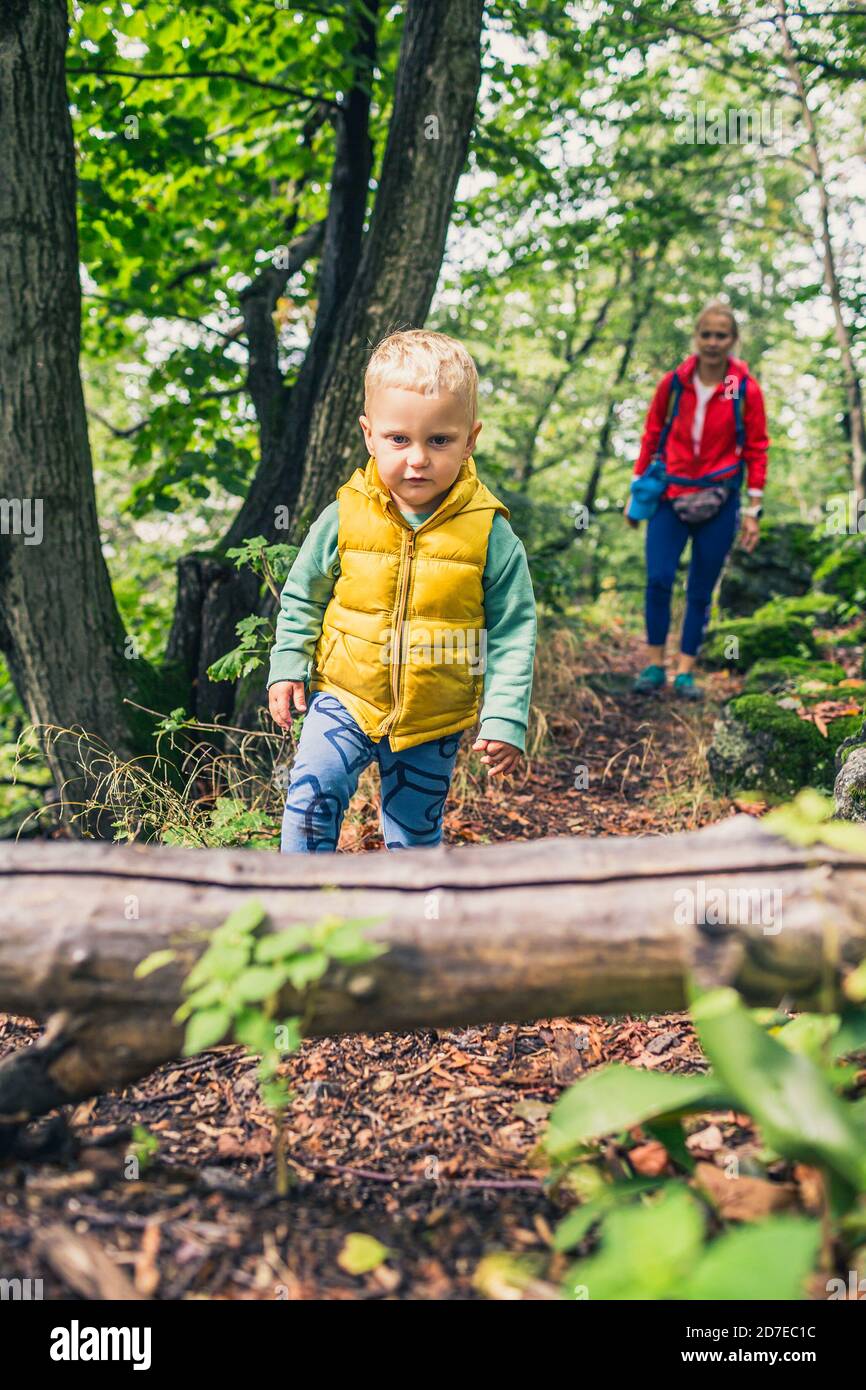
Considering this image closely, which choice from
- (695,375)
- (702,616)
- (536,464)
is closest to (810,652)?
(702,616)

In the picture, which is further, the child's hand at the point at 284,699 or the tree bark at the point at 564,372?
the tree bark at the point at 564,372

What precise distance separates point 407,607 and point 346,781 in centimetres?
56

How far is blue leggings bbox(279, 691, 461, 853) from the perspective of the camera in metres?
2.77

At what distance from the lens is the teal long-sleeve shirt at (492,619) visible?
277 centimetres

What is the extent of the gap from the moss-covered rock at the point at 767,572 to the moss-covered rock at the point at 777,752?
4831 millimetres

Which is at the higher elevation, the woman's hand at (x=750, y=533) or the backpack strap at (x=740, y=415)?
the backpack strap at (x=740, y=415)

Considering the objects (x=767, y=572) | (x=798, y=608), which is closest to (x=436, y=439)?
(x=798, y=608)

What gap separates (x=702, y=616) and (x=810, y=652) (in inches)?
58.2

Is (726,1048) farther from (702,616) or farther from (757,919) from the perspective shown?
(702,616)

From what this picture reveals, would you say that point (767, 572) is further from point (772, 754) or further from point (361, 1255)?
point (361, 1255)

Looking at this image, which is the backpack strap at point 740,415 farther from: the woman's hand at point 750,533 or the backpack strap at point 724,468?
the woman's hand at point 750,533

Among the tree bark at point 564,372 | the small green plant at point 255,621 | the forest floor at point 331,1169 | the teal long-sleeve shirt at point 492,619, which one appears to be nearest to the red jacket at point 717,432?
the small green plant at point 255,621

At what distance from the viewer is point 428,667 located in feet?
9.20

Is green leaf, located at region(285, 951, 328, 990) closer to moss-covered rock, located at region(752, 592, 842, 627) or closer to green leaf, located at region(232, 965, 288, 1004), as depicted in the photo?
green leaf, located at region(232, 965, 288, 1004)
